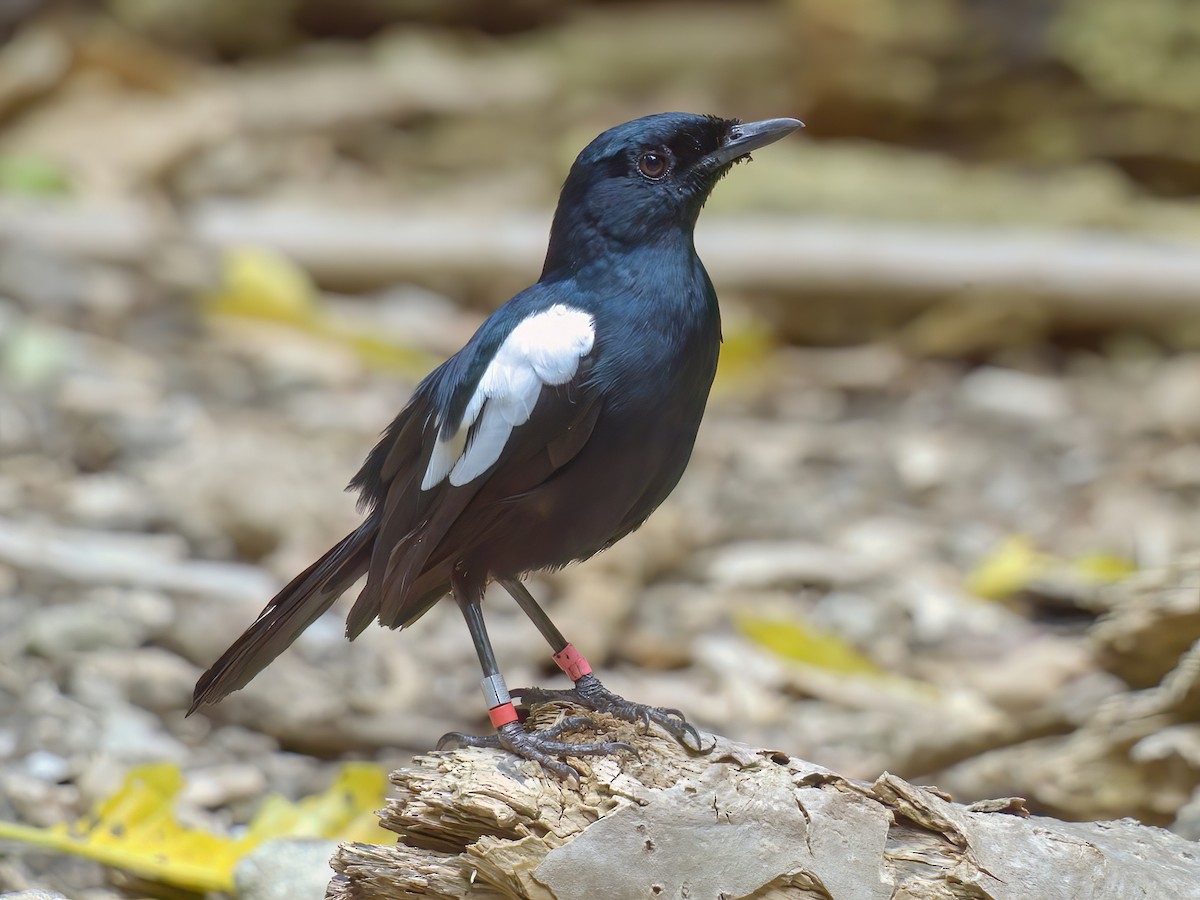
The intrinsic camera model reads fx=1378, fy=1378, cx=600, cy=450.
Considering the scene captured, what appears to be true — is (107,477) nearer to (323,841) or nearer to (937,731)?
(323,841)

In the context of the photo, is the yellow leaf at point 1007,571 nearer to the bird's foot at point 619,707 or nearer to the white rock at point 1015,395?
the white rock at point 1015,395

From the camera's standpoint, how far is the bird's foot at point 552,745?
2.72 metres

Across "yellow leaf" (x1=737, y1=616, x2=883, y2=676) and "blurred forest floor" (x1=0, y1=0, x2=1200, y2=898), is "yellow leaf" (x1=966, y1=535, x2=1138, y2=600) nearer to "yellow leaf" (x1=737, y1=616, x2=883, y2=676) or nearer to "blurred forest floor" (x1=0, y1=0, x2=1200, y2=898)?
"blurred forest floor" (x1=0, y1=0, x2=1200, y2=898)

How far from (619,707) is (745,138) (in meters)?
1.38

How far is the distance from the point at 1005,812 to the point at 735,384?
5.18m

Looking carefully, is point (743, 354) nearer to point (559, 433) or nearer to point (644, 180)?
point (644, 180)

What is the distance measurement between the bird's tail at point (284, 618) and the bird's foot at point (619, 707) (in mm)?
485

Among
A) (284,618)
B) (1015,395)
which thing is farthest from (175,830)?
(1015,395)

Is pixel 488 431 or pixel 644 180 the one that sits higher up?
pixel 644 180

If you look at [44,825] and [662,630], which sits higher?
[662,630]

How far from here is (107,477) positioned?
223 inches

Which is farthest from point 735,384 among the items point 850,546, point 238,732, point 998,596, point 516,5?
point 516,5

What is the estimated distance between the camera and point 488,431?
2963mm

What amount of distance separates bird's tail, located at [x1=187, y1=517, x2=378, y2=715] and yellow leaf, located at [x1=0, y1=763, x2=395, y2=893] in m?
0.37
